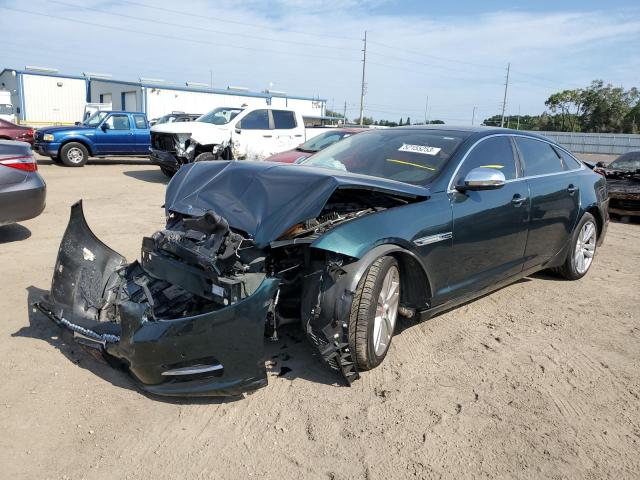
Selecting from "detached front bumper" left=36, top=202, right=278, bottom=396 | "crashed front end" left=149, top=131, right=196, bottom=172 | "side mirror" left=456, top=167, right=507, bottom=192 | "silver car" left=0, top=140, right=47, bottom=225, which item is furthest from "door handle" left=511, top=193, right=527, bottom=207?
"crashed front end" left=149, top=131, right=196, bottom=172

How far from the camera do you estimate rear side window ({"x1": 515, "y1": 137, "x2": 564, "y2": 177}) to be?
15.8ft

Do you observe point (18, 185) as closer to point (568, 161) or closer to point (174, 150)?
point (568, 161)

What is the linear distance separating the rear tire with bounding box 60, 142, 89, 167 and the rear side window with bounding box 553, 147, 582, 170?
47.4 ft

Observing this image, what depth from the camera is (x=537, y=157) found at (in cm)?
500

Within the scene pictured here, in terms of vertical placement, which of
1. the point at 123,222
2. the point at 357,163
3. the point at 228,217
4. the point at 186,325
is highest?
the point at 357,163

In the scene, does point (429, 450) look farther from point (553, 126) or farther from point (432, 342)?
point (553, 126)

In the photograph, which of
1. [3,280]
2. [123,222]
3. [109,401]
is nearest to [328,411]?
→ [109,401]

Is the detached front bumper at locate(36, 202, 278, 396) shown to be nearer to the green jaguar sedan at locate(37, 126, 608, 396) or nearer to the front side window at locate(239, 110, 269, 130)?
the green jaguar sedan at locate(37, 126, 608, 396)

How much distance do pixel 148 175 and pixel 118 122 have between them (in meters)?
3.24

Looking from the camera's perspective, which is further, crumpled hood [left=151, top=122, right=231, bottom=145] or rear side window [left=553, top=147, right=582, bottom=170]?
crumpled hood [left=151, top=122, right=231, bottom=145]

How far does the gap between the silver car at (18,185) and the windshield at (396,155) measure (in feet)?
11.9

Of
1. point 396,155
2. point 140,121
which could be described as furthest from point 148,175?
point 396,155

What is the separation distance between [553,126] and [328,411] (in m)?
63.0

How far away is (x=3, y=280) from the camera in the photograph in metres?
4.90
